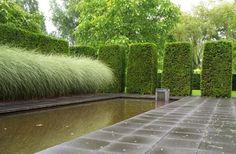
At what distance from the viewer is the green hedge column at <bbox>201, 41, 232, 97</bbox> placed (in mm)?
9031

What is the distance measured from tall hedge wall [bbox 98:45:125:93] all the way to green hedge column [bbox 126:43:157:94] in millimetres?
362

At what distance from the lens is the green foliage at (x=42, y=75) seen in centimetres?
540

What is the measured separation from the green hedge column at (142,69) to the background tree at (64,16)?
16.8 metres

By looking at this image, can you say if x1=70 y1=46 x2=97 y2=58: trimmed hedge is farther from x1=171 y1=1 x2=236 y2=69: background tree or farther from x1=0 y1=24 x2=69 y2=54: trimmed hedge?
x1=171 y1=1 x2=236 y2=69: background tree

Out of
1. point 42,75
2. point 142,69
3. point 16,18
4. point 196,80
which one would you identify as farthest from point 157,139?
point 196,80

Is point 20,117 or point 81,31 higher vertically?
point 81,31

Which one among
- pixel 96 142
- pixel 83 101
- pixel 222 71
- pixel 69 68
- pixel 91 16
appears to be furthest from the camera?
pixel 91 16

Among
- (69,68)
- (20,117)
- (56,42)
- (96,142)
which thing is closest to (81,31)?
(56,42)

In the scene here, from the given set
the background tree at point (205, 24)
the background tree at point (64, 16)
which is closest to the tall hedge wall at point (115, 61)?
the background tree at point (205, 24)

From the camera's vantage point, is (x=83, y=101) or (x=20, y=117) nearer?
(x=20, y=117)

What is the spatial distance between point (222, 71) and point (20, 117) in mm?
7072

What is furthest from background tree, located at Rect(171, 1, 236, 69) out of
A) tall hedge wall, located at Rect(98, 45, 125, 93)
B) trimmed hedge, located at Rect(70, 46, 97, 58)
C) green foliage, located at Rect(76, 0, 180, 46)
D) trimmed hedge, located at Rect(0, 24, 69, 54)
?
trimmed hedge, located at Rect(0, 24, 69, 54)

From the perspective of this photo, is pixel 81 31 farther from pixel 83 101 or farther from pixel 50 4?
pixel 50 4

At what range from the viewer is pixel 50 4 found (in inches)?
1035
